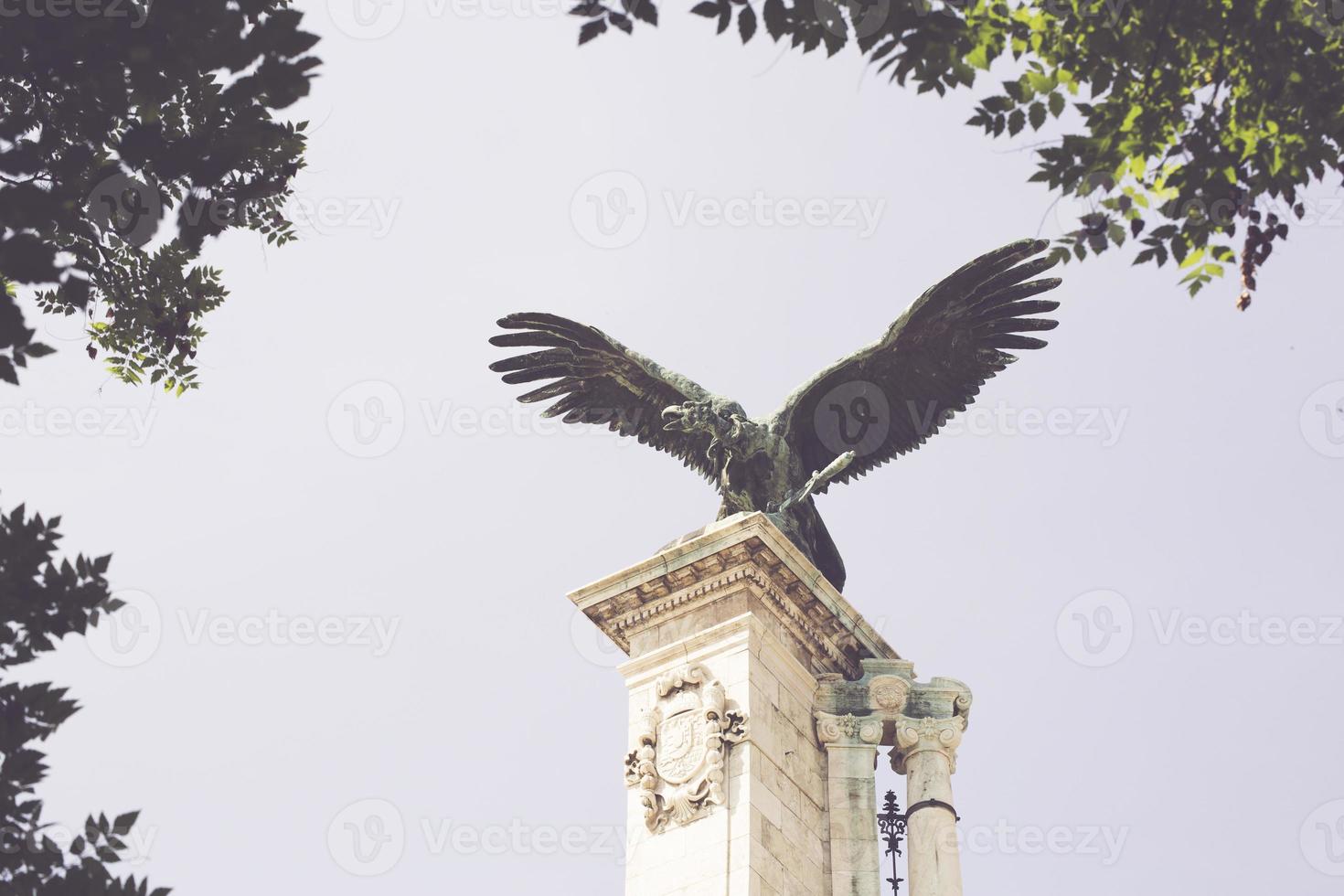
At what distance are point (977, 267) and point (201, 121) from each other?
32.5 feet

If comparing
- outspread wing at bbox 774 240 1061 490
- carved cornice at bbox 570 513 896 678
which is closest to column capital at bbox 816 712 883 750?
carved cornice at bbox 570 513 896 678

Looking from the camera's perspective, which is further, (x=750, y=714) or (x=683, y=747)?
(x=683, y=747)

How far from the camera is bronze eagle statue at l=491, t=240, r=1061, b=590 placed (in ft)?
62.7

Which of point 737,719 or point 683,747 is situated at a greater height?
point 737,719

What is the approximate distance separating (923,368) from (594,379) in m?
3.29

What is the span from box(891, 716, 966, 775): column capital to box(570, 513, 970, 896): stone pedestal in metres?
0.07

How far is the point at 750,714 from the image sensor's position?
17.0 meters

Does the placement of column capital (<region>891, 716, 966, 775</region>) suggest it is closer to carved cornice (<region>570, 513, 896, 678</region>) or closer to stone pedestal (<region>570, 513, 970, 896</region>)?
stone pedestal (<region>570, 513, 970, 896</region>)

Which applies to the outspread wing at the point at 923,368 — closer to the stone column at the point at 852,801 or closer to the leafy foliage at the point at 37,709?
the stone column at the point at 852,801

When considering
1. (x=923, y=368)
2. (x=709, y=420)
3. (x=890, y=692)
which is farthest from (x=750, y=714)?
(x=923, y=368)

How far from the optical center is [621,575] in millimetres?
18344

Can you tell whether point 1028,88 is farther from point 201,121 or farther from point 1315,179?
point 201,121

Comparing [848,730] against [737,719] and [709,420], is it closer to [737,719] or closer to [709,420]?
[737,719]

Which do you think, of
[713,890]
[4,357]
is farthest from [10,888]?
[713,890]
